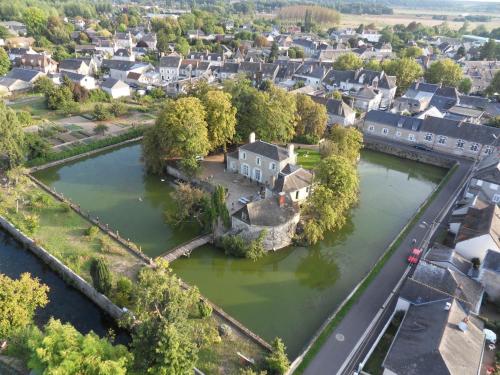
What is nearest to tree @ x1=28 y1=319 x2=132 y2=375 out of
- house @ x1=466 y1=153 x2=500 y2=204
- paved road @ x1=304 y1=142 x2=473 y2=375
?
paved road @ x1=304 y1=142 x2=473 y2=375

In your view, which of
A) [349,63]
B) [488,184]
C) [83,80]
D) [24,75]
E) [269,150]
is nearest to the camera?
[488,184]

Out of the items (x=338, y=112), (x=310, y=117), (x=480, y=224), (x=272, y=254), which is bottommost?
(x=272, y=254)

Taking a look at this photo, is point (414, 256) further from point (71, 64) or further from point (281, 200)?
point (71, 64)

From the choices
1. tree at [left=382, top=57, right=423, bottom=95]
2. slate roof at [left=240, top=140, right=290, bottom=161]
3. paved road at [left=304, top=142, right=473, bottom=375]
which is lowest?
paved road at [left=304, top=142, right=473, bottom=375]

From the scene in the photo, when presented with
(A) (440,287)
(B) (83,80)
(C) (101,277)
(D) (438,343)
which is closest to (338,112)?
(A) (440,287)

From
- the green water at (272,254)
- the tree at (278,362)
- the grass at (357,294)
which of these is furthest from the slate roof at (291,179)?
the tree at (278,362)

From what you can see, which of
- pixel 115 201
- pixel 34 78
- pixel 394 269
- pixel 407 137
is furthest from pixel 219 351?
pixel 34 78

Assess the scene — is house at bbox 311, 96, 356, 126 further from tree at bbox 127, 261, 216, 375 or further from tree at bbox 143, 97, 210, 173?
tree at bbox 127, 261, 216, 375
